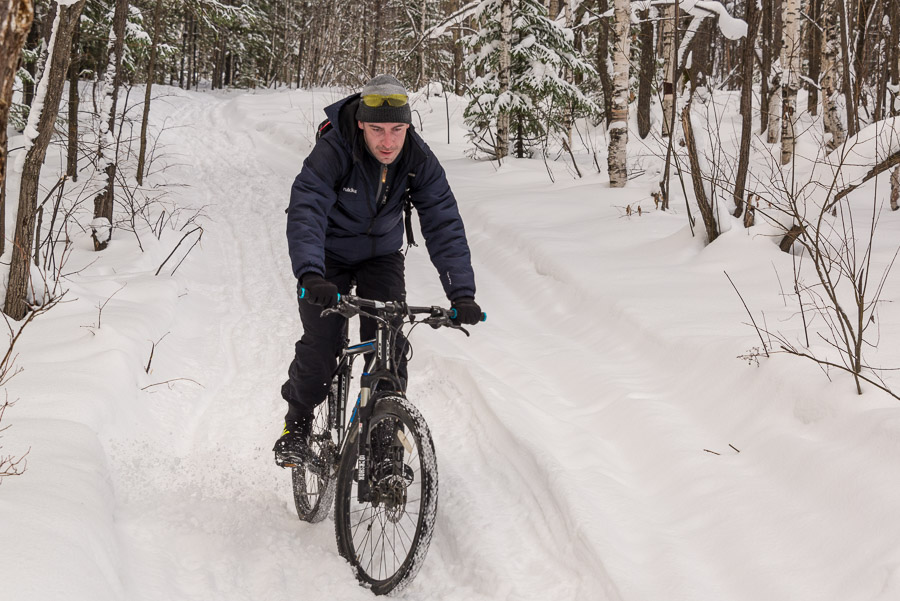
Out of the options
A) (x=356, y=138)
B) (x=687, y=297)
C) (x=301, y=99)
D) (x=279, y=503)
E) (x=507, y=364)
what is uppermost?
(x=301, y=99)

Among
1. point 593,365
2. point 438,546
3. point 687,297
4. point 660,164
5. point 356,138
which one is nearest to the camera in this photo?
point 356,138

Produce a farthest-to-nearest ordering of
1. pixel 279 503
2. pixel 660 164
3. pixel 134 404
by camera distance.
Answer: pixel 660 164 → pixel 134 404 → pixel 279 503

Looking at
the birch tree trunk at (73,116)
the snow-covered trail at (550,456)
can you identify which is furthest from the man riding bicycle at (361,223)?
the birch tree trunk at (73,116)

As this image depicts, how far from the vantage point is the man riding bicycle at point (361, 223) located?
3.20 m

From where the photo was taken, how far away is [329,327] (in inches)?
141

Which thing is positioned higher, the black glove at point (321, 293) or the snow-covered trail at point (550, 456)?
the black glove at point (321, 293)

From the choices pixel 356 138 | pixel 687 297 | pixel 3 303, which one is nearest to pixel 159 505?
pixel 356 138

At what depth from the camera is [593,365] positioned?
577cm

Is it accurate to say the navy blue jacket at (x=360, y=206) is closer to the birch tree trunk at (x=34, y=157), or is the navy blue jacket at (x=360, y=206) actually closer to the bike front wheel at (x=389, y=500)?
the bike front wheel at (x=389, y=500)

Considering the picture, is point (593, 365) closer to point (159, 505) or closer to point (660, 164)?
point (159, 505)

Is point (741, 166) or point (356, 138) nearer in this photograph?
point (356, 138)

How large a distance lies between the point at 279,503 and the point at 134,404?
5.17 ft

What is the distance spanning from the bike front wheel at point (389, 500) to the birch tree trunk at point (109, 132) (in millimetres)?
6909

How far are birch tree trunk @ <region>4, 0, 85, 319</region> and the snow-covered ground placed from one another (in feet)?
1.35
